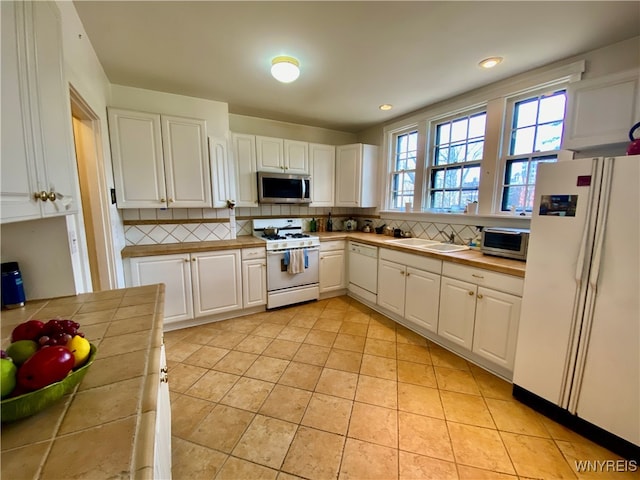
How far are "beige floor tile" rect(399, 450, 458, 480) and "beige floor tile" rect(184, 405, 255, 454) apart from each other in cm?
95

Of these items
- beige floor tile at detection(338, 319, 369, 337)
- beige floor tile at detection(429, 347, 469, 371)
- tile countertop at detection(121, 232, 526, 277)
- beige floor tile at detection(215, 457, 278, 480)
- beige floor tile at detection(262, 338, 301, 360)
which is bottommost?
beige floor tile at detection(215, 457, 278, 480)

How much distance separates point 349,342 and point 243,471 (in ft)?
4.75

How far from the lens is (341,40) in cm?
189

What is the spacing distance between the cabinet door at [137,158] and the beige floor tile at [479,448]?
3.14m

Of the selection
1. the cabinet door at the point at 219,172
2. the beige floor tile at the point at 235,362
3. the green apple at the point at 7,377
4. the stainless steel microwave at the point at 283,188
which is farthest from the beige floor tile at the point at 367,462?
the stainless steel microwave at the point at 283,188

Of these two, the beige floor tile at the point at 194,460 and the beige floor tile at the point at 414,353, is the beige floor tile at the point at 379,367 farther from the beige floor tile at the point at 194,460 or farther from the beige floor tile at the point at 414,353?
the beige floor tile at the point at 194,460

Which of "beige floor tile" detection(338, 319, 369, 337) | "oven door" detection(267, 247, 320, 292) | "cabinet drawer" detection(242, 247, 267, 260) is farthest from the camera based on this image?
"oven door" detection(267, 247, 320, 292)

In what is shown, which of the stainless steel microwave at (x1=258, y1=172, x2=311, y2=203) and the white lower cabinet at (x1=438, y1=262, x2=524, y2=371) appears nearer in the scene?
the white lower cabinet at (x1=438, y1=262, x2=524, y2=371)

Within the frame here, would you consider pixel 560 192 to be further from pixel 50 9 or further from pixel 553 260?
pixel 50 9

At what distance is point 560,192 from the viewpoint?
1.61 metres

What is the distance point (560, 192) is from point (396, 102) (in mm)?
2062

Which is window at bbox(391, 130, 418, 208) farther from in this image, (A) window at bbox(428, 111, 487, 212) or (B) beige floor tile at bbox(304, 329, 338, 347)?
(B) beige floor tile at bbox(304, 329, 338, 347)

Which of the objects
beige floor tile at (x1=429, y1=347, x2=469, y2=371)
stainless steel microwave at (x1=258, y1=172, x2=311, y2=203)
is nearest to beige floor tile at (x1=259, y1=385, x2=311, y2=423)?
beige floor tile at (x1=429, y1=347, x2=469, y2=371)

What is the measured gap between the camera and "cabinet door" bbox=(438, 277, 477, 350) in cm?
220
